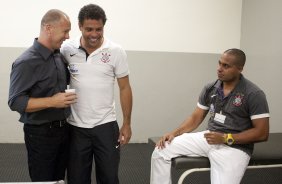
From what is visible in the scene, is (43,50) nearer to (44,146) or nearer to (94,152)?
(44,146)

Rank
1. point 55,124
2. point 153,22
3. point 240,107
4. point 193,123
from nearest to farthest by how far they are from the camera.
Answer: point 55,124, point 240,107, point 193,123, point 153,22

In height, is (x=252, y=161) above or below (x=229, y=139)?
below

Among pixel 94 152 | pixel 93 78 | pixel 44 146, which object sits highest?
pixel 93 78

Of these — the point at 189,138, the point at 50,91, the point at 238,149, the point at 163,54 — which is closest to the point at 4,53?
the point at 163,54

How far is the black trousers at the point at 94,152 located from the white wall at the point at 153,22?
6.18ft

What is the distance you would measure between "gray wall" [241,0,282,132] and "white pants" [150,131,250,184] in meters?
1.34

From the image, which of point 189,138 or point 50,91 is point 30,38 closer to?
point 50,91

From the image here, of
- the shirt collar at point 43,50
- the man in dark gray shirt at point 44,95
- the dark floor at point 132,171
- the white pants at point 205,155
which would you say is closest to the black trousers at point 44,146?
the man in dark gray shirt at point 44,95

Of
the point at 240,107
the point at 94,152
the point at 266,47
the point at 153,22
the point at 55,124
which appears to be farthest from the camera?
the point at 153,22

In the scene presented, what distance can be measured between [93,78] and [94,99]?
12cm

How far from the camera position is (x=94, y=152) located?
6.28 ft

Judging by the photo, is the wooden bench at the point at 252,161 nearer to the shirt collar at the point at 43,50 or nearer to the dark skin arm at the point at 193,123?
the dark skin arm at the point at 193,123

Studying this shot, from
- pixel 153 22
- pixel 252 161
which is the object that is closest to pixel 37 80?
pixel 252 161

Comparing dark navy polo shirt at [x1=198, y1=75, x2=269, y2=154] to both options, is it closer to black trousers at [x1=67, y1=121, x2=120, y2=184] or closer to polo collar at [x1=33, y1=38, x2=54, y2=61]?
black trousers at [x1=67, y1=121, x2=120, y2=184]
